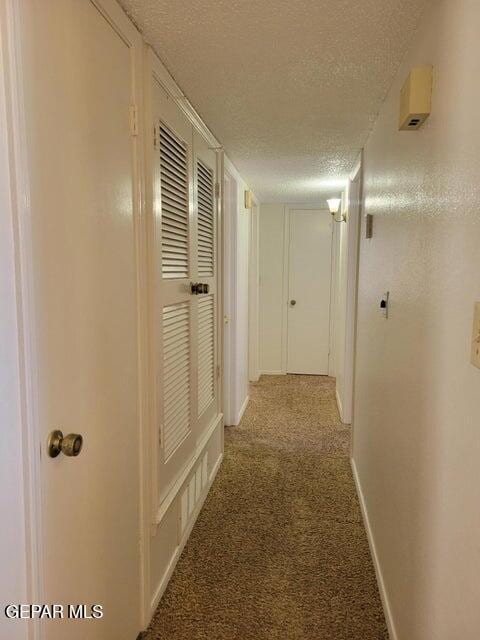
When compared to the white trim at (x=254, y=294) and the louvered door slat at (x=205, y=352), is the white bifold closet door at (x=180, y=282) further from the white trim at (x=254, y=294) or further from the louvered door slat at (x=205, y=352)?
the white trim at (x=254, y=294)

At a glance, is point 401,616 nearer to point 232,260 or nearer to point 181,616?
point 181,616

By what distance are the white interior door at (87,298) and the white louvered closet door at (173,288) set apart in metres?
0.19

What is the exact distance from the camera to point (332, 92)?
6.29 ft

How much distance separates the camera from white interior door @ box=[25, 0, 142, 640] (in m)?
0.97

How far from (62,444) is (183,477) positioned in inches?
43.5

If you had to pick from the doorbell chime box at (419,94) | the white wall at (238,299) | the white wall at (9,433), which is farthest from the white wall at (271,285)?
the white wall at (9,433)

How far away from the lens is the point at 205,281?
2500 mm

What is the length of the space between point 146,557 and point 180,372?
30.0 inches

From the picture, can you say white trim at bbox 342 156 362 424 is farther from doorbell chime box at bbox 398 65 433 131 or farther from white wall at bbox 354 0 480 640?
doorbell chime box at bbox 398 65 433 131

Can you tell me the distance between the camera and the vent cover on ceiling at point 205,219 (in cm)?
237

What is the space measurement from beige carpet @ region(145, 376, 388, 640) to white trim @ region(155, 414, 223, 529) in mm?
356

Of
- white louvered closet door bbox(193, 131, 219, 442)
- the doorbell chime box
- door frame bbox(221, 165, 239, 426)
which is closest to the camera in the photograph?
the doorbell chime box

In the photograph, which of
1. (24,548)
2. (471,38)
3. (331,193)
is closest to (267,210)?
(331,193)

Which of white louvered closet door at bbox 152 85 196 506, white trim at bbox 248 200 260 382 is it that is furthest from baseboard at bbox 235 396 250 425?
white louvered closet door at bbox 152 85 196 506
